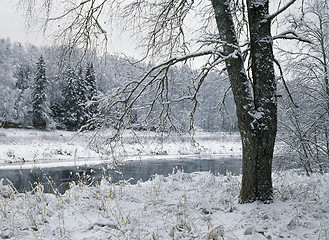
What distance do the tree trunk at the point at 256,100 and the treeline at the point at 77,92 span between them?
125 centimetres

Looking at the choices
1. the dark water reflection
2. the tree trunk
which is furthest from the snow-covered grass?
the dark water reflection

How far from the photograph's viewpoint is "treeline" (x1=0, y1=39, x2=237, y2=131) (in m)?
4.24

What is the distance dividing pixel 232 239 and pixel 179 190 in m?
2.62

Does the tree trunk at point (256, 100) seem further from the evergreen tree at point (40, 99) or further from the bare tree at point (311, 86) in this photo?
the evergreen tree at point (40, 99)

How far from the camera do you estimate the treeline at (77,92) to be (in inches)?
167

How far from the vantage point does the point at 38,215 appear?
3.21m

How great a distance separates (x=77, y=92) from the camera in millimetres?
33188

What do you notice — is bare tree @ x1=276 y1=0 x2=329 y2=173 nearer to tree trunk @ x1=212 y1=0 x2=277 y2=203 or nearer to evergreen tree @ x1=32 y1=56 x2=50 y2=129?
tree trunk @ x1=212 y1=0 x2=277 y2=203

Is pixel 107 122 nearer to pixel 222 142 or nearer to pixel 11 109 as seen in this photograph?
pixel 222 142

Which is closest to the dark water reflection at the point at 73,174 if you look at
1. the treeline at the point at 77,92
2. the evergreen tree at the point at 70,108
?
the treeline at the point at 77,92

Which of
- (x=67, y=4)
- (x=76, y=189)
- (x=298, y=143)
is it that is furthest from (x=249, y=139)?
(x=298, y=143)

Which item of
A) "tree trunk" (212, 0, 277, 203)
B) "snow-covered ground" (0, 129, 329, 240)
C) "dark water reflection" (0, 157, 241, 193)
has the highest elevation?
"tree trunk" (212, 0, 277, 203)

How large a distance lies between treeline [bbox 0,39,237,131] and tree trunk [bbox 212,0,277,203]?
1253 mm

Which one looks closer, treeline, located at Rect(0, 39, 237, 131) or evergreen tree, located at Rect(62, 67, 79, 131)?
treeline, located at Rect(0, 39, 237, 131)
